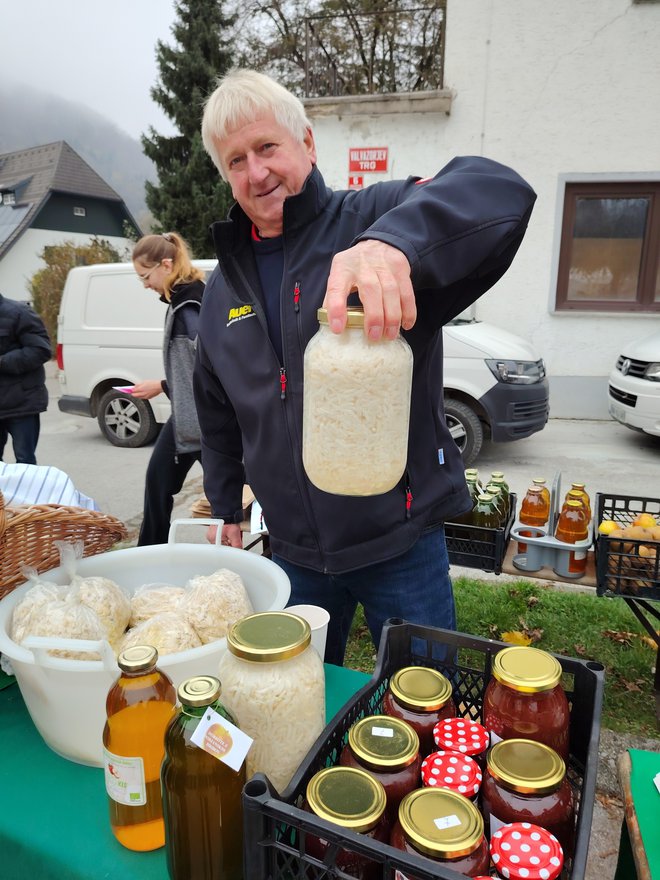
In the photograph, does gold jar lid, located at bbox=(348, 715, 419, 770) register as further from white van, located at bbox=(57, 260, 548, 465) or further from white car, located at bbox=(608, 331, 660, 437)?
white car, located at bbox=(608, 331, 660, 437)

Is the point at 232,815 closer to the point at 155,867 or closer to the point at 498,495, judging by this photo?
the point at 155,867

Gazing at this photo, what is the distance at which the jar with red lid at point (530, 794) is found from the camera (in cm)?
77

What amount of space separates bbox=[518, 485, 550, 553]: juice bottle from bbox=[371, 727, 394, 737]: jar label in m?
2.24

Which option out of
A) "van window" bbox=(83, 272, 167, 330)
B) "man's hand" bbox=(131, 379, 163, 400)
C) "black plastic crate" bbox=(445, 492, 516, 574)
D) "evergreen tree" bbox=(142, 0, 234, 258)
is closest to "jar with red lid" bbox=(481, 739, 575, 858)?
"black plastic crate" bbox=(445, 492, 516, 574)

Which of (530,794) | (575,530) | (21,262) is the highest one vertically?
(21,262)

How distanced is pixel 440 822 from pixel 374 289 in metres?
0.70

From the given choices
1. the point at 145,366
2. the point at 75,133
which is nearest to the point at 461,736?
the point at 145,366

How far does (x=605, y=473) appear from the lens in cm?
621

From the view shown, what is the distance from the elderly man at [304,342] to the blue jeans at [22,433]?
12.5ft

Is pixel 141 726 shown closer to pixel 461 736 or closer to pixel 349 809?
pixel 349 809

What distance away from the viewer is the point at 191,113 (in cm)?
1717

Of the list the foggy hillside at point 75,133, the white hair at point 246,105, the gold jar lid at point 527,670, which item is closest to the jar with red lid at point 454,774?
the gold jar lid at point 527,670

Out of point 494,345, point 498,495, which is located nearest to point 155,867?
point 498,495

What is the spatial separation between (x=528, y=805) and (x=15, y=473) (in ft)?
5.29
